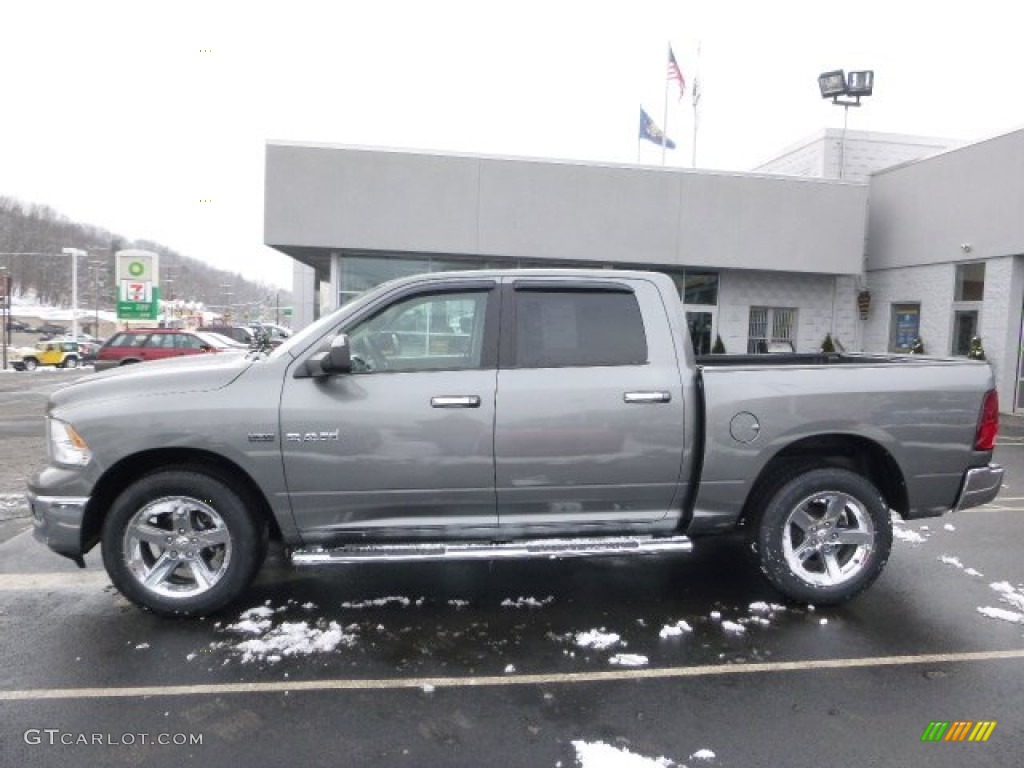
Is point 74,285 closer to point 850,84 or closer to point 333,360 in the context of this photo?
point 850,84

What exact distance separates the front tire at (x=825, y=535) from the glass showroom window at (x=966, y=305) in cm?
1371

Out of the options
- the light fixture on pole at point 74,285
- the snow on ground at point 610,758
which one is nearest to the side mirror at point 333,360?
the snow on ground at point 610,758

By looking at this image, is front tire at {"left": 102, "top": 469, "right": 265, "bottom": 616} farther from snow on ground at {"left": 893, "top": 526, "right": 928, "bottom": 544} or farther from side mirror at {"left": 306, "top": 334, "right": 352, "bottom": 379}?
snow on ground at {"left": 893, "top": 526, "right": 928, "bottom": 544}

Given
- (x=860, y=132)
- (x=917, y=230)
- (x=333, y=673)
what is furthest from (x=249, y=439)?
(x=860, y=132)

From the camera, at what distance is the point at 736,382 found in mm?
4348

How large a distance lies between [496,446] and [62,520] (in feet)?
8.01

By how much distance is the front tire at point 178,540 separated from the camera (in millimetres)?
4078

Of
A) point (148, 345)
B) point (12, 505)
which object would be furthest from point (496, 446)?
point (148, 345)

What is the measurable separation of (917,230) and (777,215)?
3.32 m

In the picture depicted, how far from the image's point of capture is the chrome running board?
4016mm

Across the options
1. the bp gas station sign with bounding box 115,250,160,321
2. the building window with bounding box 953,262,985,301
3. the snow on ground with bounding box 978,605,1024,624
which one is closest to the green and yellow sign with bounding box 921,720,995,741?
the snow on ground with bounding box 978,605,1024,624

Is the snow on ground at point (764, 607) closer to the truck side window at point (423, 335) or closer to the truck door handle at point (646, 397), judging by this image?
the truck door handle at point (646, 397)

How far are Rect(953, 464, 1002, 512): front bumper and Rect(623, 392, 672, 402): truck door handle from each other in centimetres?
202

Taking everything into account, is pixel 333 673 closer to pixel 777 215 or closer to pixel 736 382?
pixel 736 382
